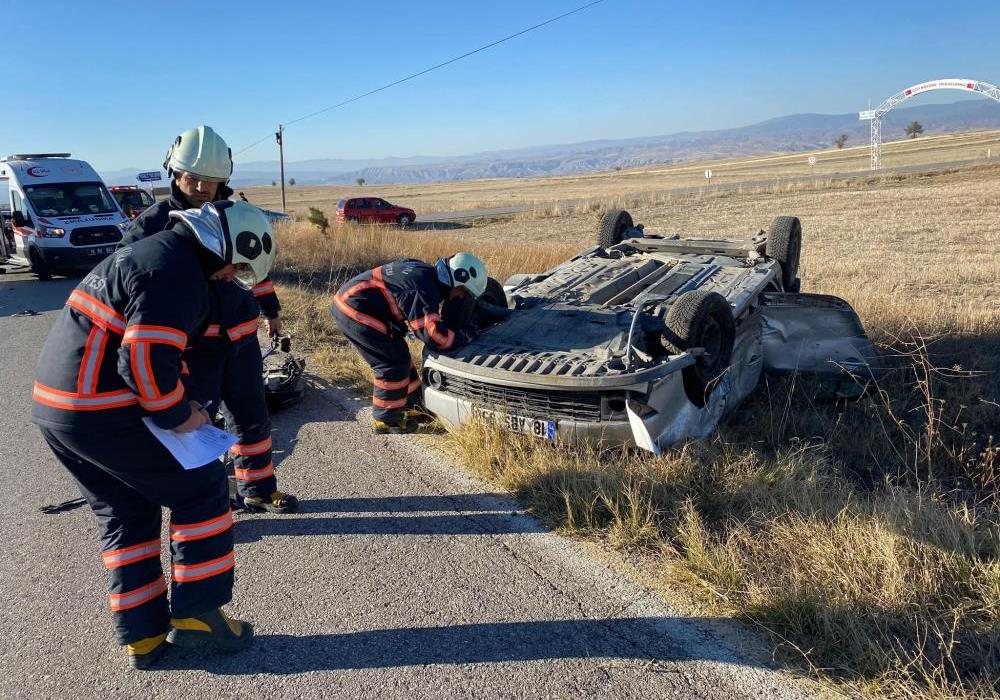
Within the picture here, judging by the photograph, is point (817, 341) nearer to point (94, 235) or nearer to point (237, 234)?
point (237, 234)

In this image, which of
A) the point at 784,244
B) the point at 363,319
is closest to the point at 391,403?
the point at 363,319

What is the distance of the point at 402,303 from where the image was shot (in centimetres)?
461

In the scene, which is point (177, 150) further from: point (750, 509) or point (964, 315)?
point (964, 315)

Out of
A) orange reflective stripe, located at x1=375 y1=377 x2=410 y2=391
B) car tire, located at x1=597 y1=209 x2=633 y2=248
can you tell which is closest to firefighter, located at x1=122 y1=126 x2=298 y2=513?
orange reflective stripe, located at x1=375 y1=377 x2=410 y2=391

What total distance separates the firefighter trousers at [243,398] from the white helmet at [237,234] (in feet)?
2.45

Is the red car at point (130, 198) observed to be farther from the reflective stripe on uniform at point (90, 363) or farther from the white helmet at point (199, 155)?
the reflective stripe on uniform at point (90, 363)

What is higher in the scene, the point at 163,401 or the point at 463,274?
the point at 463,274

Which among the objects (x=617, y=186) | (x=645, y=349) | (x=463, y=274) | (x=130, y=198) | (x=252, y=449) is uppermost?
(x=617, y=186)

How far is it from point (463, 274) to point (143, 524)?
258cm

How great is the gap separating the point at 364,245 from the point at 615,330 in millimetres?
9065

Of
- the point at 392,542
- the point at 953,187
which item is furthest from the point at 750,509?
the point at 953,187

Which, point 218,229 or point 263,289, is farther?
point 263,289

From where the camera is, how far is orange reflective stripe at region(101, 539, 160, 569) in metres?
2.54

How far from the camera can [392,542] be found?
133 inches
